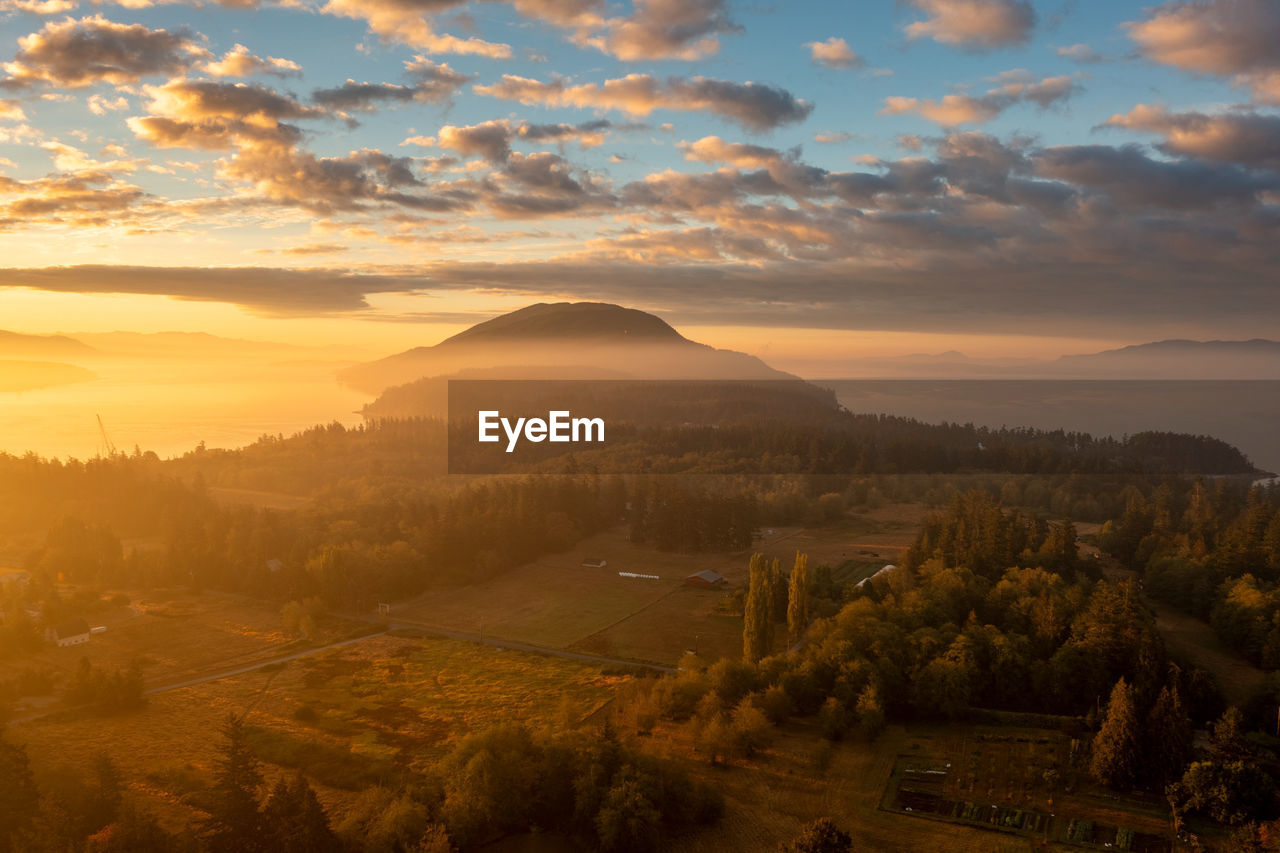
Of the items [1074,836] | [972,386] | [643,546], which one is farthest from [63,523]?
[972,386]

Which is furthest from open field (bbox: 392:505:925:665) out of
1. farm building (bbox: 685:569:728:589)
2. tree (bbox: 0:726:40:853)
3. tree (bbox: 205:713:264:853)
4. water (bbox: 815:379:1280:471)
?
water (bbox: 815:379:1280:471)

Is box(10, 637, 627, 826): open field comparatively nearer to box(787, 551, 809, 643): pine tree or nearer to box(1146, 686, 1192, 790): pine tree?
box(787, 551, 809, 643): pine tree

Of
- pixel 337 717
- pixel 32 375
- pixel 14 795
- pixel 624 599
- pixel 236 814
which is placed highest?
pixel 32 375

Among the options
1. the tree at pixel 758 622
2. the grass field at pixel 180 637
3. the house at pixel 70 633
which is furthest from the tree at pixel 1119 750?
the house at pixel 70 633

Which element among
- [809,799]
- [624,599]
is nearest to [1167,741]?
[809,799]

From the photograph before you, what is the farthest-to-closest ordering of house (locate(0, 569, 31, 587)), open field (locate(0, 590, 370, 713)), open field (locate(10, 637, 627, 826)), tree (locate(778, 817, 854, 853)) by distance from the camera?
house (locate(0, 569, 31, 587)) < open field (locate(0, 590, 370, 713)) < open field (locate(10, 637, 627, 826)) < tree (locate(778, 817, 854, 853))

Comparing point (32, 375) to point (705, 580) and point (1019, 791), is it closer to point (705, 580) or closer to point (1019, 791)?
point (705, 580)

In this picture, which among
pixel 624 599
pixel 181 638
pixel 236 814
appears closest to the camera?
pixel 236 814
